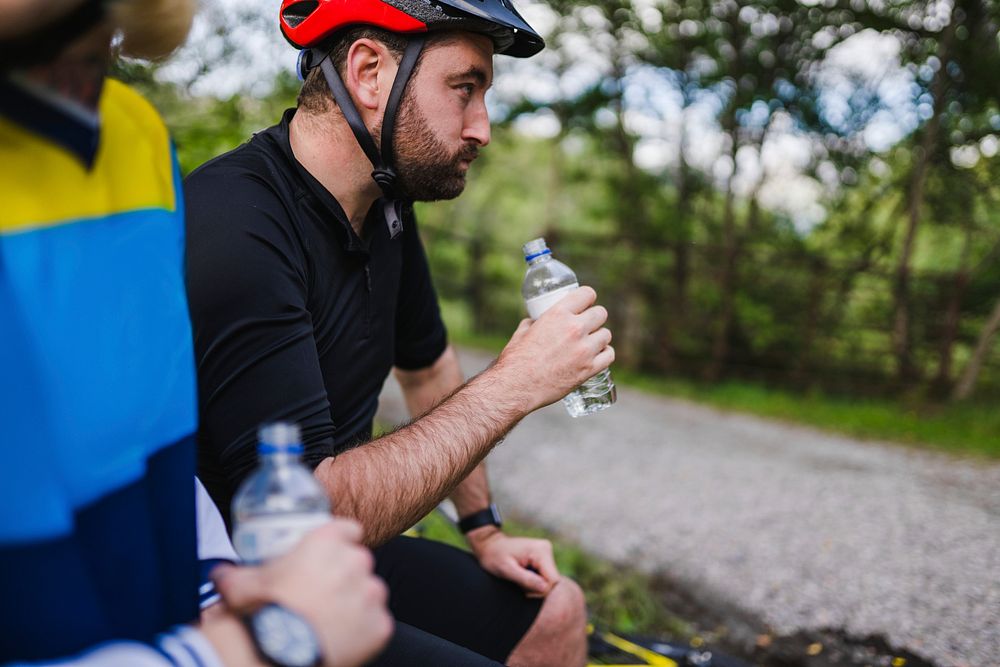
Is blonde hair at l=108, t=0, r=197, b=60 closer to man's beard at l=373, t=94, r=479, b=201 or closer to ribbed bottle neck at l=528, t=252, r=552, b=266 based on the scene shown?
man's beard at l=373, t=94, r=479, b=201

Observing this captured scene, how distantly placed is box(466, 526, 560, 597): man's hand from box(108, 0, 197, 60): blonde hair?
5.44 feet

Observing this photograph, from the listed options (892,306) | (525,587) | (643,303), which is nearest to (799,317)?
(892,306)

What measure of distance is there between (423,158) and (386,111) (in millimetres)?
157

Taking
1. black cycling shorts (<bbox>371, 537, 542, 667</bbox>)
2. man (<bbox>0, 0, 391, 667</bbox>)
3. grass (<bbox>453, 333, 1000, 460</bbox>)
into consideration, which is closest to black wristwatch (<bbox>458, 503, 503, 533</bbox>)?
black cycling shorts (<bbox>371, 537, 542, 667</bbox>)

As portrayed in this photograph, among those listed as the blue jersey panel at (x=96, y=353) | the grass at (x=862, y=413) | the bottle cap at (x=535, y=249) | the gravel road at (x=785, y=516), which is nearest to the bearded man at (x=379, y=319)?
the bottle cap at (x=535, y=249)

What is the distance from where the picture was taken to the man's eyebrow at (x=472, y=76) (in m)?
2.05

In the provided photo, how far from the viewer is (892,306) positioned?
10172mm

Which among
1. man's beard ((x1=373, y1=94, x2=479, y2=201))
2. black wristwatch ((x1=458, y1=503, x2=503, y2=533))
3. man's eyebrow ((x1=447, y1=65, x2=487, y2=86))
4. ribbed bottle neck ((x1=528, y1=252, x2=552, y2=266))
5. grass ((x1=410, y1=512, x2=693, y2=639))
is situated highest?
man's eyebrow ((x1=447, y1=65, x2=487, y2=86))

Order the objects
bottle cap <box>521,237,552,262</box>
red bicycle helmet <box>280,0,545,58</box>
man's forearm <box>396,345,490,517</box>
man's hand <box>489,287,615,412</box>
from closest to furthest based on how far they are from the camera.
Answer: man's hand <box>489,287,615,412</box> < red bicycle helmet <box>280,0,545,58</box> < bottle cap <box>521,237,552,262</box> < man's forearm <box>396,345,490,517</box>

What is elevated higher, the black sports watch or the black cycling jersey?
the black cycling jersey

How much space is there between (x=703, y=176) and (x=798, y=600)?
844cm

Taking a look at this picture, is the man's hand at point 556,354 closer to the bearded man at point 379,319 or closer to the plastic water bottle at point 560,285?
the bearded man at point 379,319

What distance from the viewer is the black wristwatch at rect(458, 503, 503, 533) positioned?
2423 millimetres

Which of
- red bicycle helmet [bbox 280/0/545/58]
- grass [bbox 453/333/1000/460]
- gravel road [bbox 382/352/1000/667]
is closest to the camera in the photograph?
red bicycle helmet [bbox 280/0/545/58]
